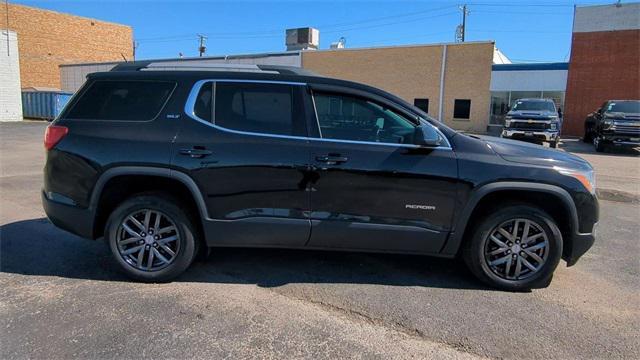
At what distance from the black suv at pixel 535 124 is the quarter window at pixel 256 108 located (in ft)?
53.1

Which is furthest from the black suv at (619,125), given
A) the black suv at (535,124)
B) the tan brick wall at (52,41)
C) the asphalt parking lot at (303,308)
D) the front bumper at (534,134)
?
the tan brick wall at (52,41)

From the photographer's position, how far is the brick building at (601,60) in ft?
84.6

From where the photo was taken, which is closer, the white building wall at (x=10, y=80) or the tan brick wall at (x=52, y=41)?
the white building wall at (x=10, y=80)

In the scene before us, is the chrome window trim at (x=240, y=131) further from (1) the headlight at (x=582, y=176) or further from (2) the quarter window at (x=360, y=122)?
(1) the headlight at (x=582, y=176)

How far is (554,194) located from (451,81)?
26.1 m

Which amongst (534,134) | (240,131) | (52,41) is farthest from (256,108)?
(52,41)

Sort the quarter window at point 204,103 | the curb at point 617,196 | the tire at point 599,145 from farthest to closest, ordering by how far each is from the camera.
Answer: the tire at point 599,145 < the curb at point 617,196 < the quarter window at point 204,103

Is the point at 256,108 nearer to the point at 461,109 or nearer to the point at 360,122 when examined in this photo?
the point at 360,122

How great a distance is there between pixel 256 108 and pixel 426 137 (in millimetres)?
1502

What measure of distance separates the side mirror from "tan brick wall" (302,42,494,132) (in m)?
24.5

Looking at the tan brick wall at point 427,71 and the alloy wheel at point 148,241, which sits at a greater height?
the tan brick wall at point 427,71

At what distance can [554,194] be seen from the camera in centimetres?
394

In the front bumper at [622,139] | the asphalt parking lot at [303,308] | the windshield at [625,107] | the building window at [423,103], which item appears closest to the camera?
the asphalt parking lot at [303,308]

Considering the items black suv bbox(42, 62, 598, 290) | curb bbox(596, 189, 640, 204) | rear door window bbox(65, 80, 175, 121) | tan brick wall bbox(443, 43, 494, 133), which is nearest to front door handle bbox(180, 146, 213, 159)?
black suv bbox(42, 62, 598, 290)
